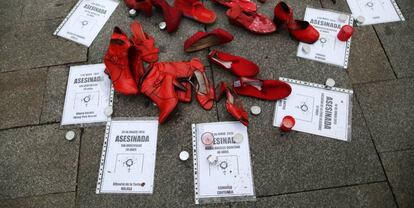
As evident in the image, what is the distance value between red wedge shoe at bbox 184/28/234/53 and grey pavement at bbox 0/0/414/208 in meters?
0.07

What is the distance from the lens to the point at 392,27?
8.17ft

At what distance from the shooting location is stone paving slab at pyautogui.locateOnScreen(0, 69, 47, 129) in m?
2.25

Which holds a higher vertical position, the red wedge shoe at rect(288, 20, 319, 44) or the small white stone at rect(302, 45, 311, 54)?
the red wedge shoe at rect(288, 20, 319, 44)

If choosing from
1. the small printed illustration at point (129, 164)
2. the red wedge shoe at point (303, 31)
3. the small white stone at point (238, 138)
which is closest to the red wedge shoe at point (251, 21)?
the red wedge shoe at point (303, 31)

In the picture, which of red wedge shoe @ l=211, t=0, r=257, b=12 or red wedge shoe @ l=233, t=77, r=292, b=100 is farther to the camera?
red wedge shoe @ l=211, t=0, r=257, b=12

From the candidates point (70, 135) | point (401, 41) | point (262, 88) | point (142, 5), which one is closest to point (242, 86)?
point (262, 88)

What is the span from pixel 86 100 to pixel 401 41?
2.70 meters

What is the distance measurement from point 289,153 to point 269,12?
51.5 inches

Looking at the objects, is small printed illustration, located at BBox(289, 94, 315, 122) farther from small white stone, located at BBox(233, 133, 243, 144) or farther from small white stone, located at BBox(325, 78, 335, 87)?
small white stone, located at BBox(233, 133, 243, 144)

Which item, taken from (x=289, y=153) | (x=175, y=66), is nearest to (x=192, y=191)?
(x=289, y=153)

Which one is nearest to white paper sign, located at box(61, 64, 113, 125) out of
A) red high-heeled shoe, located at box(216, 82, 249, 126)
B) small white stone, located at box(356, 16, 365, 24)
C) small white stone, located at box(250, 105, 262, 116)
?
red high-heeled shoe, located at box(216, 82, 249, 126)

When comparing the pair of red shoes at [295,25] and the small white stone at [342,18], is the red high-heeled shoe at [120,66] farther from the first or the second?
the small white stone at [342,18]

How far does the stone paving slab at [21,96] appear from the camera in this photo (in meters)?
2.25

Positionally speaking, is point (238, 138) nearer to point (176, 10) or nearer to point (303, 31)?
point (303, 31)
